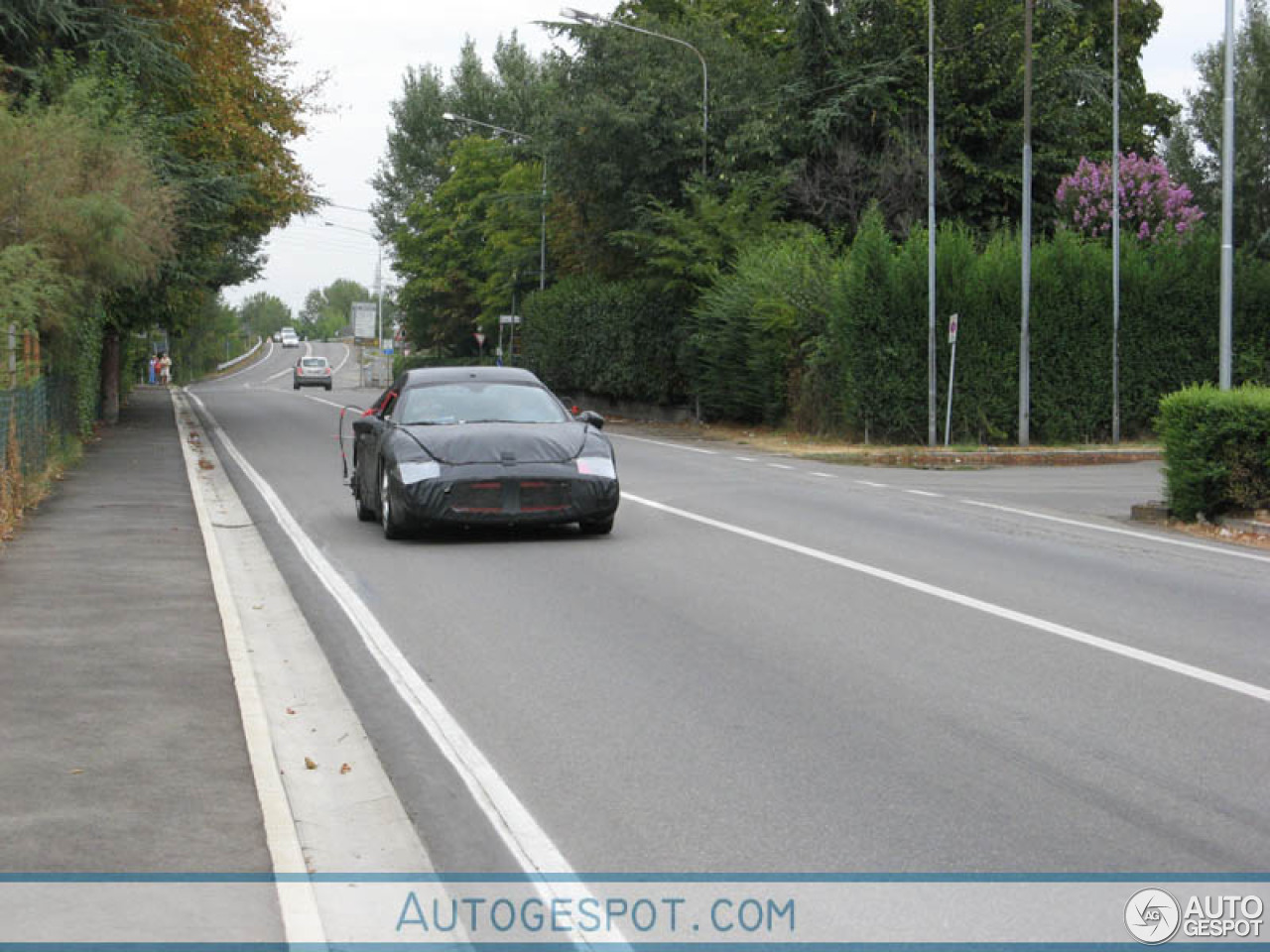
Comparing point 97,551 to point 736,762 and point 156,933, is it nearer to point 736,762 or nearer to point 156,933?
point 736,762

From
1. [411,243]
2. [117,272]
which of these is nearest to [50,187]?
[117,272]

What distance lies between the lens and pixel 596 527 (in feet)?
46.1

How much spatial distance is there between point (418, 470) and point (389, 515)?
689 mm

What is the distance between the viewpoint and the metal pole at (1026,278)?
2909cm

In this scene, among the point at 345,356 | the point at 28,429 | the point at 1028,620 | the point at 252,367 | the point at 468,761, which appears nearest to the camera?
the point at 468,761

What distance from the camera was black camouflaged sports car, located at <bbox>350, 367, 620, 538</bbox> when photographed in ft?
43.0

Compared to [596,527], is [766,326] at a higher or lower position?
higher

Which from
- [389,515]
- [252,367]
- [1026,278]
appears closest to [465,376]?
[389,515]

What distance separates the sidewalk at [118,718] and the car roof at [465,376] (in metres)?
2.65

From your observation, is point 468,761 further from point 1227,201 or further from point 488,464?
point 1227,201

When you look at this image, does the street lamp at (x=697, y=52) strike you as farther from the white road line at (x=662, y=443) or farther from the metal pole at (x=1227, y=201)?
the metal pole at (x=1227, y=201)

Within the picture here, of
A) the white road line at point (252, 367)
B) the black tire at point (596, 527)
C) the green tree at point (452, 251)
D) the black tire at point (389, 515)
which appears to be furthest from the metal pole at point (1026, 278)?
the white road line at point (252, 367)

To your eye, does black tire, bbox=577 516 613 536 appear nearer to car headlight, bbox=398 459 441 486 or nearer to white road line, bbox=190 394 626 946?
car headlight, bbox=398 459 441 486

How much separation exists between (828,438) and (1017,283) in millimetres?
4933
